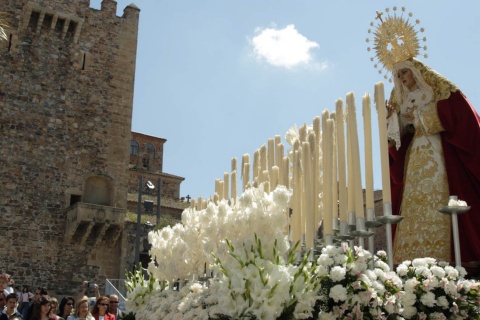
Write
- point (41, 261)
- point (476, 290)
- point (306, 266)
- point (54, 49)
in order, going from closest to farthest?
point (306, 266) < point (476, 290) < point (41, 261) < point (54, 49)

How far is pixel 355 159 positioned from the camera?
421 cm

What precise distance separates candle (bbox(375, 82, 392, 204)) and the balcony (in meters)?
15.3

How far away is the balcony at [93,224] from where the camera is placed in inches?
723

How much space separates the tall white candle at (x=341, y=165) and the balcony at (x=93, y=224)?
14912 mm

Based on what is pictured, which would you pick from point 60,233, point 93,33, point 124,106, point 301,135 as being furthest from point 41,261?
point 301,135

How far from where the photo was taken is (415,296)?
3.54 metres

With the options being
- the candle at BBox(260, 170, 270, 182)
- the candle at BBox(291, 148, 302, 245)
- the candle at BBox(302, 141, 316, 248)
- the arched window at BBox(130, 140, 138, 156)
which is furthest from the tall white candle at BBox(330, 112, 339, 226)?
the arched window at BBox(130, 140, 138, 156)

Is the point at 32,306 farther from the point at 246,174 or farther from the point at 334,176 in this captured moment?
the point at 334,176

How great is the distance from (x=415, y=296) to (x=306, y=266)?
72 centimetres

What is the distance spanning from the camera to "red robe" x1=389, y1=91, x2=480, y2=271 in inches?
198

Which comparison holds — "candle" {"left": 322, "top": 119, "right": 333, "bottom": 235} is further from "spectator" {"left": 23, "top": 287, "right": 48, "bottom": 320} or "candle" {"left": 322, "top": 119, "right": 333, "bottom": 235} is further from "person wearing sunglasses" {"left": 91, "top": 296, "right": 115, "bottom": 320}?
"spectator" {"left": 23, "top": 287, "right": 48, "bottom": 320}

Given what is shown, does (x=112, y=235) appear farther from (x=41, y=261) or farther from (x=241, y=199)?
(x=241, y=199)

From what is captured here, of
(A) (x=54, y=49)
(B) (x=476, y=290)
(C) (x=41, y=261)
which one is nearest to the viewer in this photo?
(B) (x=476, y=290)

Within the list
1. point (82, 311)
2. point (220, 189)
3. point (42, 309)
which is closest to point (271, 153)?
point (220, 189)
